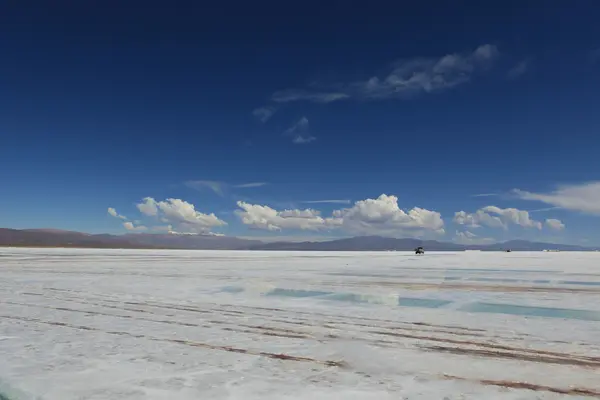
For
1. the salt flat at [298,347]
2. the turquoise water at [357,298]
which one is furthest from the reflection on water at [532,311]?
the turquoise water at [357,298]

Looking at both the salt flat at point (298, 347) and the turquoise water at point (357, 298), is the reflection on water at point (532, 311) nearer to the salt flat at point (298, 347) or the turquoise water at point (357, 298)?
the salt flat at point (298, 347)

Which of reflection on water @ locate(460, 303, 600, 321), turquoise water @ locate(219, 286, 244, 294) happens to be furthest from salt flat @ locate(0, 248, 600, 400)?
turquoise water @ locate(219, 286, 244, 294)

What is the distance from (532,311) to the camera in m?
11.8

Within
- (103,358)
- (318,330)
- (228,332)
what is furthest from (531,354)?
(103,358)

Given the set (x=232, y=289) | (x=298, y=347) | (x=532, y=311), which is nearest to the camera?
(x=298, y=347)

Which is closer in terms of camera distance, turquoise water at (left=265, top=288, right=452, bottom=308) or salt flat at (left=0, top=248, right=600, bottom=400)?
salt flat at (left=0, top=248, right=600, bottom=400)

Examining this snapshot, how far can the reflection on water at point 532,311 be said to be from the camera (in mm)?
10984

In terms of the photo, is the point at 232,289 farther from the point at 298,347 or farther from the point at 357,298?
the point at 298,347

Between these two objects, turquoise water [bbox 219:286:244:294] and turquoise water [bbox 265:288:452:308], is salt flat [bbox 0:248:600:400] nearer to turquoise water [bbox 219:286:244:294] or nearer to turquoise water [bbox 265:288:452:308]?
turquoise water [bbox 265:288:452:308]

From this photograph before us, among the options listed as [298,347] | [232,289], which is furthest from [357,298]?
[298,347]

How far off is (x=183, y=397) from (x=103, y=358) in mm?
2454

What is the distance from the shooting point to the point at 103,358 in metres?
7.00

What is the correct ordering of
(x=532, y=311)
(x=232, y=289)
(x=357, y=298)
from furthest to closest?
(x=232, y=289) → (x=357, y=298) → (x=532, y=311)

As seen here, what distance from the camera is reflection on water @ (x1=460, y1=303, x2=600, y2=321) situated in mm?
10984
